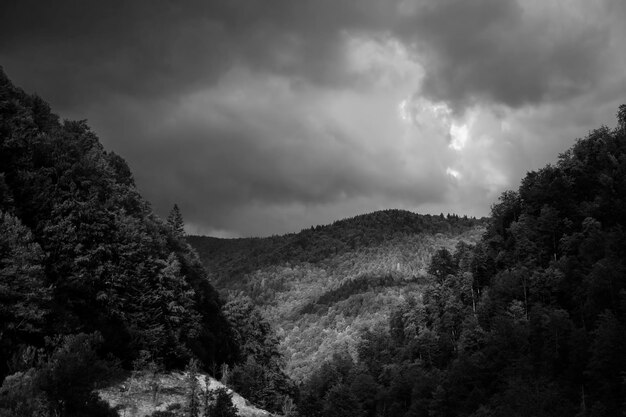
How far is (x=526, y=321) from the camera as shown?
9700 centimetres

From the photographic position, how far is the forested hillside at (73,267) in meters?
37.8

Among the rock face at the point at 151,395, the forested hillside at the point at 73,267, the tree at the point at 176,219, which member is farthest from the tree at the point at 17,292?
the tree at the point at 176,219

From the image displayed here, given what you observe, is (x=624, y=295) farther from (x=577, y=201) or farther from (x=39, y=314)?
(x=39, y=314)

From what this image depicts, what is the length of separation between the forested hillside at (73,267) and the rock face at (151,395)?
1976 millimetres

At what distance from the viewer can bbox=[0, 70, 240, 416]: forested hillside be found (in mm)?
37781

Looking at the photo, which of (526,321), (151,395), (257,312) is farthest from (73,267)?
(526,321)

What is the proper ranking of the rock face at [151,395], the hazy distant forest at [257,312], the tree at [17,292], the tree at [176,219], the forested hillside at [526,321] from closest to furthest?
the tree at [17,292] → the hazy distant forest at [257,312] → the rock face at [151,395] → the forested hillside at [526,321] → the tree at [176,219]

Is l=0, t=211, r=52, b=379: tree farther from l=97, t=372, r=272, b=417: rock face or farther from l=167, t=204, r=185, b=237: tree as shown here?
l=167, t=204, r=185, b=237: tree

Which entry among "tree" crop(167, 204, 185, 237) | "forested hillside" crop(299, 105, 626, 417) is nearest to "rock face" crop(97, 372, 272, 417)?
"forested hillside" crop(299, 105, 626, 417)

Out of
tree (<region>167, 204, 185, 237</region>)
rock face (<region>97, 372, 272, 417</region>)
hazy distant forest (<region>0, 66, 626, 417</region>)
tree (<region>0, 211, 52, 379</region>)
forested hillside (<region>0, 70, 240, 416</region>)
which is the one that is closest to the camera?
tree (<region>0, 211, 52, 379</region>)

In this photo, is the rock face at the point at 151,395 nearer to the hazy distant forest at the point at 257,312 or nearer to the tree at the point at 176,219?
the hazy distant forest at the point at 257,312

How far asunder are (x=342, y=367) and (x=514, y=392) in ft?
279

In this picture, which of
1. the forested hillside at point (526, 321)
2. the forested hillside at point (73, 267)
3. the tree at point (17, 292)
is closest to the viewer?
the tree at point (17, 292)

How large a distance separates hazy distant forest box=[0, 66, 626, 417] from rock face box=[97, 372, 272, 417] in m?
1.14
